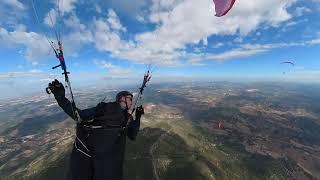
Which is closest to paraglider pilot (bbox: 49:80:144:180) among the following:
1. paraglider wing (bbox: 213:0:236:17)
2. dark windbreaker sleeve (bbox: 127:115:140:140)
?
dark windbreaker sleeve (bbox: 127:115:140:140)

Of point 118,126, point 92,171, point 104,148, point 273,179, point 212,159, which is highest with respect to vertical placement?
point 118,126

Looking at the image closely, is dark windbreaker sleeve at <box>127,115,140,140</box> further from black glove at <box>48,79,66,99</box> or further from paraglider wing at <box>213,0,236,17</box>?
paraglider wing at <box>213,0,236,17</box>

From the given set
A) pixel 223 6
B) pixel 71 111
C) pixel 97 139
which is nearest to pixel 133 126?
pixel 97 139

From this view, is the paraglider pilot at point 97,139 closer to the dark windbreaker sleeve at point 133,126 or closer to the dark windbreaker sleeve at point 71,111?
the dark windbreaker sleeve at point 71,111

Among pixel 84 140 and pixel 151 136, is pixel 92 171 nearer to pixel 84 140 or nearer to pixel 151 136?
pixel 84 140

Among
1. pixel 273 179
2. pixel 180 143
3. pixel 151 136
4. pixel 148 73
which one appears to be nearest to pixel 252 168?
pixel 273 179

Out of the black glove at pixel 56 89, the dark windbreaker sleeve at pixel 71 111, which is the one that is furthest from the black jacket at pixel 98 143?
the black glove at pixel 56 89

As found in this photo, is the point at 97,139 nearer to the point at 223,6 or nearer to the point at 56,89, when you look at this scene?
the point at 56,89
